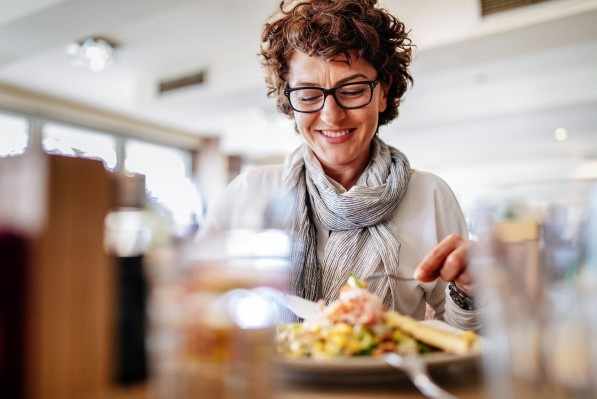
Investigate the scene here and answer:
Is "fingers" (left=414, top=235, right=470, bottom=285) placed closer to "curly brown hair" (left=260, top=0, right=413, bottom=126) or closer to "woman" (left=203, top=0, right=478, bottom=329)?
"woman" (left=203, top=0, right=478, bottom=329)

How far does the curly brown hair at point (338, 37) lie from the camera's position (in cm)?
127

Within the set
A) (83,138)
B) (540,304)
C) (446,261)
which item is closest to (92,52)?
(83,138)

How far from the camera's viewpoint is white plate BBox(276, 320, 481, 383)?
507 millimetres

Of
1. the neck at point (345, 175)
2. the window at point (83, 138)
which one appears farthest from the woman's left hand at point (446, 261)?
the window at point (83, 138)

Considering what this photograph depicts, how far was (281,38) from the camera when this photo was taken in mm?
1364

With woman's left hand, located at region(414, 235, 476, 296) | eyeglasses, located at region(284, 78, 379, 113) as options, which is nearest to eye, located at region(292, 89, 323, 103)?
eyeglasses, located at region(284, 78, 379, 113)

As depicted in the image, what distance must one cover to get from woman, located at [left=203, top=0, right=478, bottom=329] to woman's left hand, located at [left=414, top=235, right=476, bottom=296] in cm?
42

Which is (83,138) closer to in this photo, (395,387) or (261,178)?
(261,178)

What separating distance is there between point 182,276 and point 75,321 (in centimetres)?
8

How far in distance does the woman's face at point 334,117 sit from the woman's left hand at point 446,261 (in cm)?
58

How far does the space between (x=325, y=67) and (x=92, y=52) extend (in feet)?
12.9

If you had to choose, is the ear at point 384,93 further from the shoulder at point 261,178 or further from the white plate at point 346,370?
the white plate at point 346,370

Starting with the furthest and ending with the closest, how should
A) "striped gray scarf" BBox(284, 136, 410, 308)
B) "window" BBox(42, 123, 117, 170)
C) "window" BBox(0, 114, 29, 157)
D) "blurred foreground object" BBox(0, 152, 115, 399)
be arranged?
1. "window" BBox(42, 123, 117, 170)
2. "window" BBox(0, 114, 29, 157)
3. "striped gray scarf" BBox(284, 136, 410, 308)
4. "blurred foreground object" BBox(0, 152, 115, 399)

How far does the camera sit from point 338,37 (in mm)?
1255
